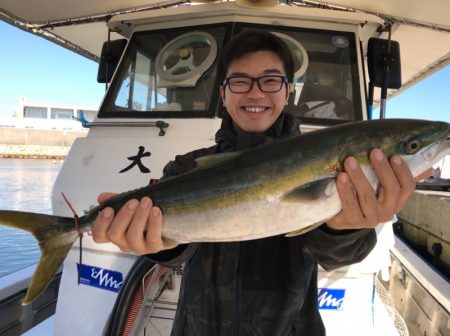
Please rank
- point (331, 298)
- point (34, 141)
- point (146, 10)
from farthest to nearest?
1. point (34, 141)
2. point (146, 10)
3. point (331, 298)

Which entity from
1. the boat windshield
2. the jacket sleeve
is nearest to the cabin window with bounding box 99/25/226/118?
the boat windshield

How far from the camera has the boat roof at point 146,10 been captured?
388 centimetres

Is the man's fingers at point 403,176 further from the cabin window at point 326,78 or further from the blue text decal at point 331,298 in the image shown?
the cabin window at point 326,78

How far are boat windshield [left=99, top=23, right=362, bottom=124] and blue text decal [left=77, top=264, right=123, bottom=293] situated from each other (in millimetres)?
1448

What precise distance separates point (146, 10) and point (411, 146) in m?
3.39

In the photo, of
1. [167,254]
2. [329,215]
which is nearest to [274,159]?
[329,215]

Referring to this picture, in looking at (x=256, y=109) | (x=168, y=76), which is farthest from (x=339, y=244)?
(x=168, y=76)

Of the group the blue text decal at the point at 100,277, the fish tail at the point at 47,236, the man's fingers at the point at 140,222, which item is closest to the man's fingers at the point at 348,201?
the man's fingers at the point at 140,222

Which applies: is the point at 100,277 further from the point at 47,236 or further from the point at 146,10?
the point at 146,10

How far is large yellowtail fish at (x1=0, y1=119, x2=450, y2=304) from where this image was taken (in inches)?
67.0

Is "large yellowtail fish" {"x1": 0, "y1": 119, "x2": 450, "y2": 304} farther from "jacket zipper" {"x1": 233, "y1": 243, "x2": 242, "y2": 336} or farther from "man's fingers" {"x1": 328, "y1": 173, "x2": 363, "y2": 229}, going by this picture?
"jacket zipper" {"x1": 233, "y1": 243, "x2": 242, "y2": 336}

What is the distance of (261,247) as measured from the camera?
6.49 ft

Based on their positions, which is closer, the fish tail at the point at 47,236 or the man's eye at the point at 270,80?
the fish tail at the point at 47,236

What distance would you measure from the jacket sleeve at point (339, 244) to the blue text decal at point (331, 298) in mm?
916
